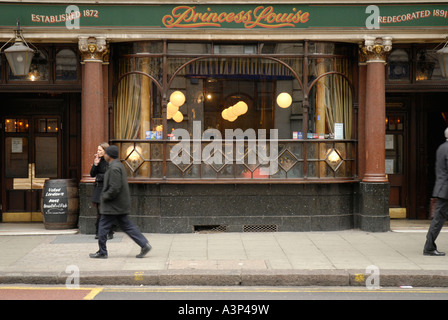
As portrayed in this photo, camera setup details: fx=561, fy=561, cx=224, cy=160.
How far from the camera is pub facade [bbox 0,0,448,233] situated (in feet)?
36.9

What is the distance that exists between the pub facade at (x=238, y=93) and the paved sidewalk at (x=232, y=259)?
0.69m

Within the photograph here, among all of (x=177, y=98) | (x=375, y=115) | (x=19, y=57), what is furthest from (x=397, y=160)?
(x=19, y=57)

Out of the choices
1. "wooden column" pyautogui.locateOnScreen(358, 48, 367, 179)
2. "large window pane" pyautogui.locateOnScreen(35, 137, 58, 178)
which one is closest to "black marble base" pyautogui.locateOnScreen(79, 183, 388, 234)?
"wooden column" pyautogui.locateOnScreen(358, 48, 367, 179)

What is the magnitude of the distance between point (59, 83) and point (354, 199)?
6662mm

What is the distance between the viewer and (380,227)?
1141 centimetres

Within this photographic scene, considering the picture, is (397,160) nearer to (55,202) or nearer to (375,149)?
(375,149)

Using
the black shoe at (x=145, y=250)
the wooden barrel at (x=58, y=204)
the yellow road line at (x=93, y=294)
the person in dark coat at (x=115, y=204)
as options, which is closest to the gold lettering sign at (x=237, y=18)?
the person in dark coat at (x=115, y=204)

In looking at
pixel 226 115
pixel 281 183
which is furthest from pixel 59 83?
pixel 281 183

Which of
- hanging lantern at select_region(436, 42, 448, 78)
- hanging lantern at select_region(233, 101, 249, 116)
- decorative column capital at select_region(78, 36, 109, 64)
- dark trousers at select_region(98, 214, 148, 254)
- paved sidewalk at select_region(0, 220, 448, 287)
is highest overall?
decorative column capital at select_region(78, 36, 109, 64)

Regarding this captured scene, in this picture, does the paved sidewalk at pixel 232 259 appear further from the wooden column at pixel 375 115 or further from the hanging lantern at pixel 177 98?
the hanging lantern at pixel 177 98

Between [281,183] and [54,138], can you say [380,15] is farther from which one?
[54,138]

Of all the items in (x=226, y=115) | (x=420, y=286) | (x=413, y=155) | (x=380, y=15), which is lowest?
(x=420, y=286)

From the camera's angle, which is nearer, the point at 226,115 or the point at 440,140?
the point at 226,115

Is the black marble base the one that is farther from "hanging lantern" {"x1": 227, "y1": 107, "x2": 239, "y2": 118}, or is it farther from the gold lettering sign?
the gold lettering sign
